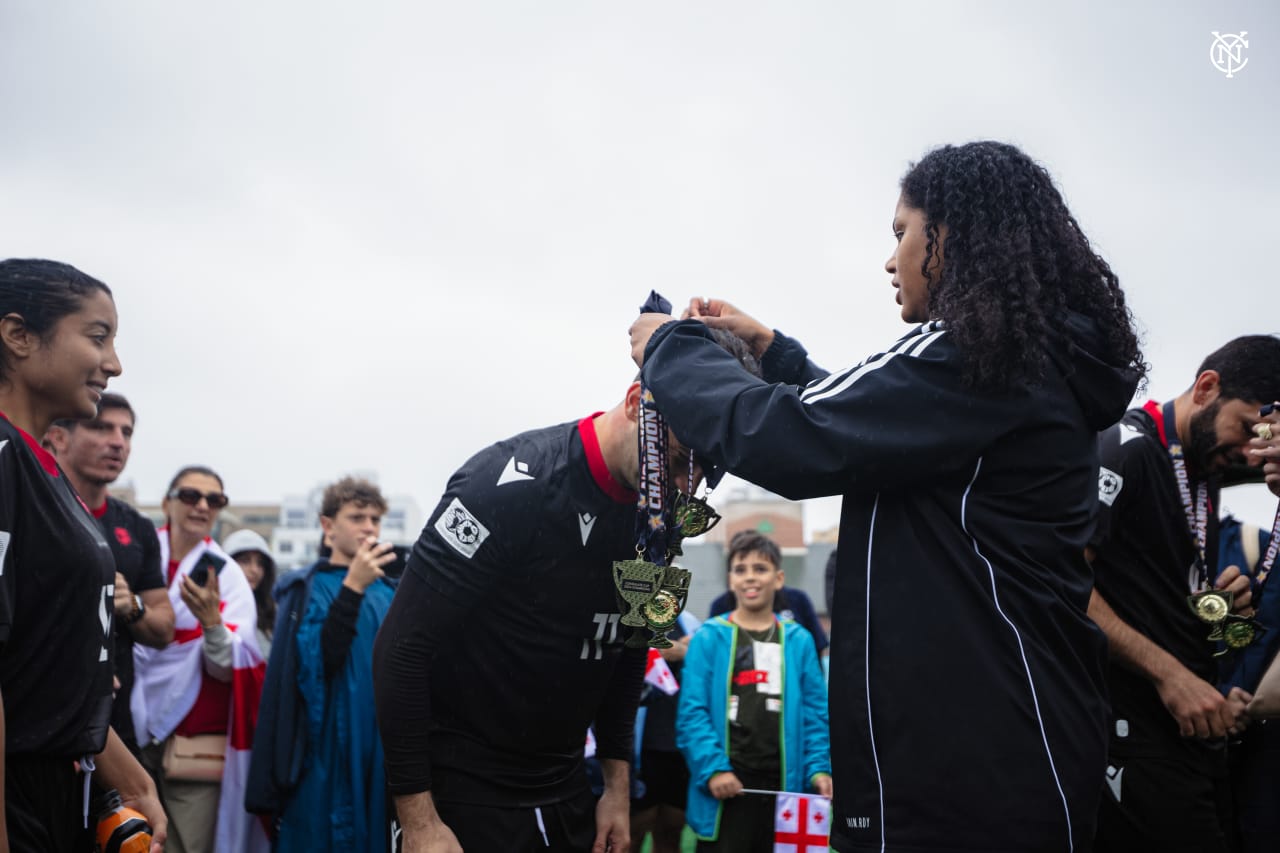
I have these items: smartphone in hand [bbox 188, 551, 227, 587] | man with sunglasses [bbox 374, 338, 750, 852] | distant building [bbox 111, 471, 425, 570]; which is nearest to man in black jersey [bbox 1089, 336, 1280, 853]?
man with sunglasses [bbox 374, 338, 750, 852]

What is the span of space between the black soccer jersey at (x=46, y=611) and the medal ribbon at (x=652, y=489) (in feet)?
5.12

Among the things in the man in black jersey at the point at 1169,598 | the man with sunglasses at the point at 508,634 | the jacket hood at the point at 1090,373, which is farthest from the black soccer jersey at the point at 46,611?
the man in black jersey at the point at 1169,598

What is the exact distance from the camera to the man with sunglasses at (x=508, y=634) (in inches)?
128

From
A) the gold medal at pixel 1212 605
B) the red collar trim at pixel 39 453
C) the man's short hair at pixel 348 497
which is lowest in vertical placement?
the gold medal at pixel 1212 605

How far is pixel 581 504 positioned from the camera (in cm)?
347

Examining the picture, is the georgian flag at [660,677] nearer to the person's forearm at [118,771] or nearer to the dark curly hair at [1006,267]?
the person's forearm at [118,771]

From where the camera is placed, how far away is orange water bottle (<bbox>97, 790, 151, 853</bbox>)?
9.73 ft

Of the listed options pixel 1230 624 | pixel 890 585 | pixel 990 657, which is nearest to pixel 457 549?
pixel 890 585

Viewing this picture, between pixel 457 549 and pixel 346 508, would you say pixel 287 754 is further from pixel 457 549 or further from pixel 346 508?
pixel 457 549

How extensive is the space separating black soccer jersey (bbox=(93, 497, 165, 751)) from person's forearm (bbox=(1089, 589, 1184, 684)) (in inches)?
191

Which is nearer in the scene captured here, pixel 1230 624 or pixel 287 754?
pixel 1230 624

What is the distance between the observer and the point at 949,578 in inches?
92.4

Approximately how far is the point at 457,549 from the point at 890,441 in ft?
5.08

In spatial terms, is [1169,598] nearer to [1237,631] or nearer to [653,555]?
[1237,631]
